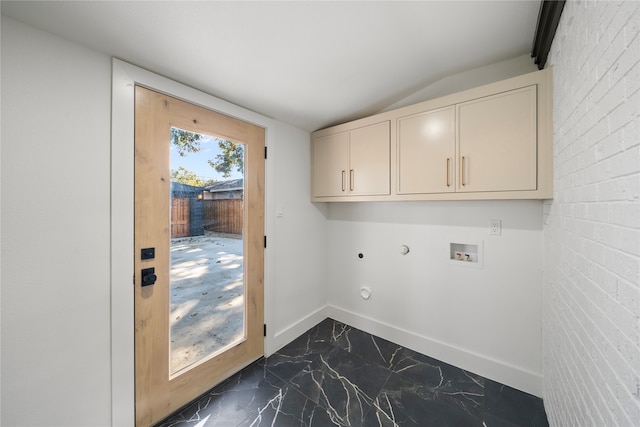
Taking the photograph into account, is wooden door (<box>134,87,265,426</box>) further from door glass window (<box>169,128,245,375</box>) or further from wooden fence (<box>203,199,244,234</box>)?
wooden fence (<box>203,199,244,234</box>)

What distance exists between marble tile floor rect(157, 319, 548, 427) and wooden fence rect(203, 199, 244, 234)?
1.24 m

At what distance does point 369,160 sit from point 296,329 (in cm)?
191

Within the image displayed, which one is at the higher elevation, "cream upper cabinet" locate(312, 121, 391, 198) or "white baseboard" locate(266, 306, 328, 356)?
"cream upper cabinet" locate(312, 121, 391, 198)

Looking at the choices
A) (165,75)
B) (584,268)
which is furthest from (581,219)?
(165,75)

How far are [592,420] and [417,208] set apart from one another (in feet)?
5.29

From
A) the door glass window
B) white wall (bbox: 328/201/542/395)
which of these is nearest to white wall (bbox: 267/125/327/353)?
white wall (bbox: 328/201/542/395)

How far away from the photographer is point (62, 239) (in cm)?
121

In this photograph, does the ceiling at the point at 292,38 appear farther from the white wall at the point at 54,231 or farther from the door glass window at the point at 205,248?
the door glass window at the point at 205,248

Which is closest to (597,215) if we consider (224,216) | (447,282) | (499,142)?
(499,142)

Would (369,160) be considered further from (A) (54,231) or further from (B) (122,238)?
(A) (54,231)

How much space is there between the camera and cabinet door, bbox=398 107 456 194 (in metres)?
1.79

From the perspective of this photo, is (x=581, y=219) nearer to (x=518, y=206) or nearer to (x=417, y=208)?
(x=518, y=206)

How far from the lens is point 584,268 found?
101 centimetres

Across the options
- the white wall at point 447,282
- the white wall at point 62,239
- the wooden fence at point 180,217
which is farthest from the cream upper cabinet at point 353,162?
the white wall at point 62,239
